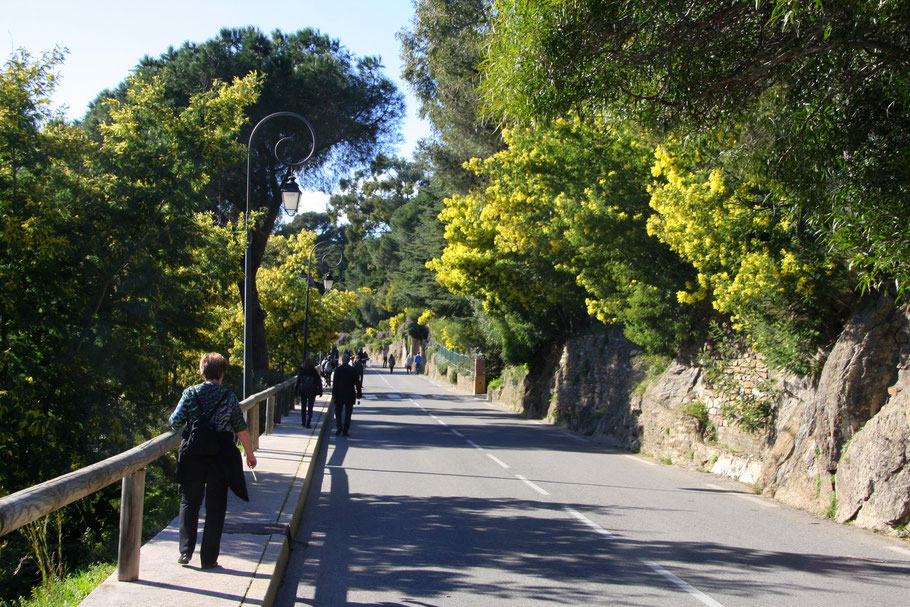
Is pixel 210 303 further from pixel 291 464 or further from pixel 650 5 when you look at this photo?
pixel 650 5

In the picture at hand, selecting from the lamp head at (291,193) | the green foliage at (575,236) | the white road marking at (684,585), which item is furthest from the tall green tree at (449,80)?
the white road marking at (684,585)

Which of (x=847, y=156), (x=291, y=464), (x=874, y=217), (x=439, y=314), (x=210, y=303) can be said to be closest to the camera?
(x=874, y=217)

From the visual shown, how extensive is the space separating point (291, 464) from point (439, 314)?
3663 centimetres

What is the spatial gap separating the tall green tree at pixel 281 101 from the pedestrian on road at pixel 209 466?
17665 mm

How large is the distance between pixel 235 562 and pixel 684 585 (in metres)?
3.52

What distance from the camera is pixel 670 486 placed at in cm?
1280

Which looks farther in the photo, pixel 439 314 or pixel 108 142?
pixel 439 314

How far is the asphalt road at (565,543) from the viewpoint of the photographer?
6.27 metres

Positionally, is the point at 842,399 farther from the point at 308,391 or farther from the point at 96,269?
the point at 308,391

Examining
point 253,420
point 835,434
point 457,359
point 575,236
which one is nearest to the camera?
point 835,434

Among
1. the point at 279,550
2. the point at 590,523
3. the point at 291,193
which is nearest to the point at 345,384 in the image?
the point at 291,193

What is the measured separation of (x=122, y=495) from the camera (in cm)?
541

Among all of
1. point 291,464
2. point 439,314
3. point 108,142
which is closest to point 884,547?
point 291,464

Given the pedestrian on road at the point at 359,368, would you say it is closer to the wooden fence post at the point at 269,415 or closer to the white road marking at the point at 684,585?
the wooden fence post at the point at 269,415
